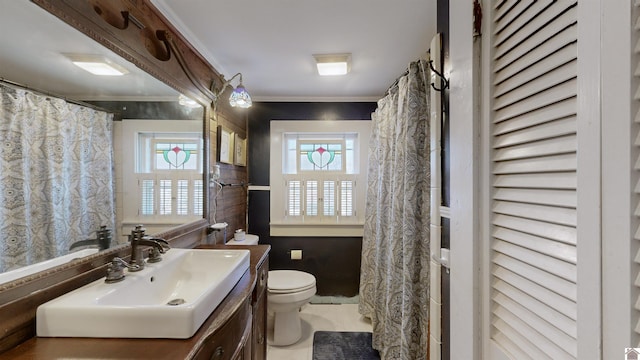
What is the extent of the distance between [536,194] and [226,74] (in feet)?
7.20

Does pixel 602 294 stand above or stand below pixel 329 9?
below

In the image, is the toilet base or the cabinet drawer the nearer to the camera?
the cabinet drawer

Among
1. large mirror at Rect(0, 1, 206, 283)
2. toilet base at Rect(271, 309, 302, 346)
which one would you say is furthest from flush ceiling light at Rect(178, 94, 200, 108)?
toilet base at Rect(271, 309, 302, 346)

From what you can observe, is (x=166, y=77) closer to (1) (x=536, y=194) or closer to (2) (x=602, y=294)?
(1) (x=536, y=194)

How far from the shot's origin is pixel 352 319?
2.43 meters

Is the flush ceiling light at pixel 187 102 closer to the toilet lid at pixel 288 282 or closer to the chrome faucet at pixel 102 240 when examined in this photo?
the chrome faucet at pixel 102 240

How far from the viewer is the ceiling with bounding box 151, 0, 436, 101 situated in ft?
4.45

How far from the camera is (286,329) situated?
80.8 inches

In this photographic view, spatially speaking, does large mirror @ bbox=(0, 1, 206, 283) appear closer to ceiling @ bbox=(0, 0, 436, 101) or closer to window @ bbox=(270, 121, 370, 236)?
ceiling @ bbox=(0, 0, 436, 101)

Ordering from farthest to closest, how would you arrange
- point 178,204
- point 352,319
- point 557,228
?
point 352,319
point 178,204
point 557,228

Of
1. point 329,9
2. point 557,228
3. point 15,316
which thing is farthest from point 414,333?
point 329,9

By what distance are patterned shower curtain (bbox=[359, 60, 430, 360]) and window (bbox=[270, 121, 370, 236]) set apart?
0.65 metres

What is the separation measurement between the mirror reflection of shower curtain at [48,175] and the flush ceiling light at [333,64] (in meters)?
1.35

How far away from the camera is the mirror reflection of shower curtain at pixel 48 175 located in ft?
2.40
